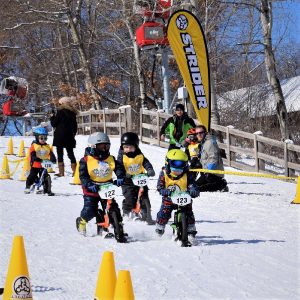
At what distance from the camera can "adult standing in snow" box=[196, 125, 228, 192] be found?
12.7 metres

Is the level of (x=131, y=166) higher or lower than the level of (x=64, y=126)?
lower

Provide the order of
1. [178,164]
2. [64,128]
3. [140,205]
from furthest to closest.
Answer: [64,128]
[140,205]
[178,164]

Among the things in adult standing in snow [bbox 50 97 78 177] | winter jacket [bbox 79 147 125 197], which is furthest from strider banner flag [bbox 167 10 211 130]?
winter jacket [bbox 79 147 125 197]

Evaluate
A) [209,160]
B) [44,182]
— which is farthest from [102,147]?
[209,160]


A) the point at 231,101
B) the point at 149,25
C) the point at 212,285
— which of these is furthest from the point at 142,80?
the point at 212,285

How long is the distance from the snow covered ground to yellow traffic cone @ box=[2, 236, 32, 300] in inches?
14.7

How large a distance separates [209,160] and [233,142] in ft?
19.9

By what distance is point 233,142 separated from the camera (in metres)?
18.6

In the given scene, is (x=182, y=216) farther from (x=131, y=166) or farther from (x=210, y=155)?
(x=210, y=155)

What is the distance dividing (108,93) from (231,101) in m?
10.8

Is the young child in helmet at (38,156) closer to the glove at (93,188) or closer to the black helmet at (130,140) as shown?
the black helmet at (130,140)

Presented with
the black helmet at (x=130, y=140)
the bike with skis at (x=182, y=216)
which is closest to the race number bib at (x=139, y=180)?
the black helmet at (x=130, y=140)

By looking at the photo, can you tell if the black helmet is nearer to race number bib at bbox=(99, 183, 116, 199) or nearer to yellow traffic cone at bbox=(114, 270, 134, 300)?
race number bib at bbox=(99, 183, 116, 199)

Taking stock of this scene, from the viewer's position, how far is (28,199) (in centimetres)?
1180
